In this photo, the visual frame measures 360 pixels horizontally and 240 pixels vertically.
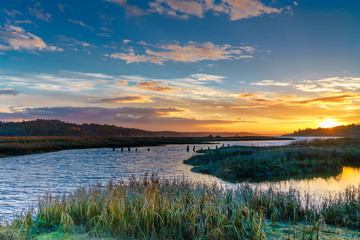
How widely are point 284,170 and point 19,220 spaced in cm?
2658

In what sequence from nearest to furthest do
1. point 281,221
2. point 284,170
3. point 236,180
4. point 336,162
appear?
point 281,221
point 236,180
point 284,170
point 336,162

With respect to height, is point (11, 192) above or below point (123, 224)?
below

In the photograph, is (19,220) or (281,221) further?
(281,221)

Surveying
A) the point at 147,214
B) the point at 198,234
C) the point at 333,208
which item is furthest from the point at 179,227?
the point at 333,208

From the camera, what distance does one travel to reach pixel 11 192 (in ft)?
63.5

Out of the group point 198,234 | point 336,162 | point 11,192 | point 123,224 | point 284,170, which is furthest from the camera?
point 336,162

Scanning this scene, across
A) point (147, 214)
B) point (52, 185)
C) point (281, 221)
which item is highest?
point (147, 214)

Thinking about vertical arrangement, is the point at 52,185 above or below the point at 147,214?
below

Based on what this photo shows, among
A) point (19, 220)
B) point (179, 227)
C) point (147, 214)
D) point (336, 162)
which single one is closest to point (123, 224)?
point (147, 214)

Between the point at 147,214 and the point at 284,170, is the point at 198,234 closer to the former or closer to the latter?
the point at 147,214

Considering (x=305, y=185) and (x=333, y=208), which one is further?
(x=305, y=185)

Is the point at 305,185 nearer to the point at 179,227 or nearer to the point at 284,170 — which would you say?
the point at 284,170

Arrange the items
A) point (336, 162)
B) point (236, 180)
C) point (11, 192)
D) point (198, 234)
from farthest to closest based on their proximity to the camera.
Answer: point (336, 162) < point (236, 180) < point (11, 192) < point (198, 234)

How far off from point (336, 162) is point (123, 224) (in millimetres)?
33505
